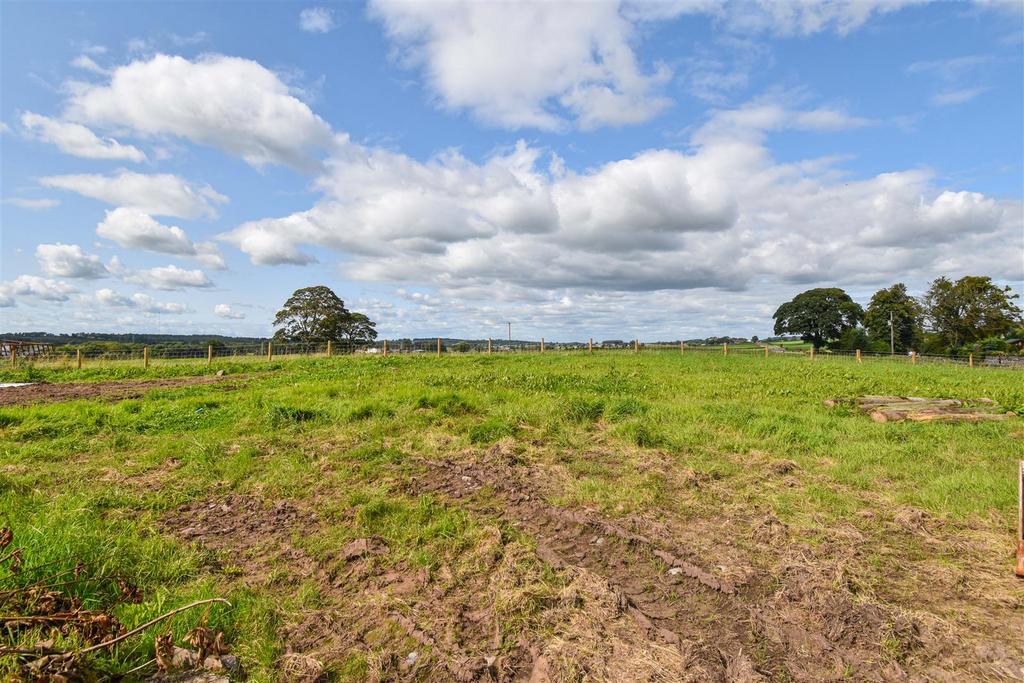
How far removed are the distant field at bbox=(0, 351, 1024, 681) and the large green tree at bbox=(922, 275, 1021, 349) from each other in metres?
57.3

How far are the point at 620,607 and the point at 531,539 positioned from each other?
1.34 metres

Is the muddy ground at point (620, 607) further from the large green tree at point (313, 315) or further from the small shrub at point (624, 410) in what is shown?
the large green tree at point (313, 315)

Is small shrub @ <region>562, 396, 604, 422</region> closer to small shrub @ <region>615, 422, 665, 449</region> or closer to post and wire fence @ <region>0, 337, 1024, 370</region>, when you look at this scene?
small shrub @ <region>615, 422, 665, 449</region>

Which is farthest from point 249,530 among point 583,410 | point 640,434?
point 583,410

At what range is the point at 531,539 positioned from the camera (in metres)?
5.15

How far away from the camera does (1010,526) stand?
5.61m

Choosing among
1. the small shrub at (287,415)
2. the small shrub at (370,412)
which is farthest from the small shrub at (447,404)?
the small shrub at (287,415)

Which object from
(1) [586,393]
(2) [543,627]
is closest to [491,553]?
(2) [543,627]

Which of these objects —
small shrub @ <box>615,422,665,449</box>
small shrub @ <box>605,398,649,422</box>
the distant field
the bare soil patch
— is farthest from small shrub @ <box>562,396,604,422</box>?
the bare soil patch

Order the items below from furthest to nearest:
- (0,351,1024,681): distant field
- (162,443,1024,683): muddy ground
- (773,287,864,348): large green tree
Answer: (773,287,864,348): large green tree → (0,351,1024,681): distant field → (162,443,1024,683): muddy ground

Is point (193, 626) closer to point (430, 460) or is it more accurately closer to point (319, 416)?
point (430, 460)

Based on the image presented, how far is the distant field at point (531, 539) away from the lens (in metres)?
3.52

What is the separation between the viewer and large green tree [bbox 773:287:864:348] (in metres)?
68.4

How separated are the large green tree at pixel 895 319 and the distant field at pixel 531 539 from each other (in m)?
64.9
